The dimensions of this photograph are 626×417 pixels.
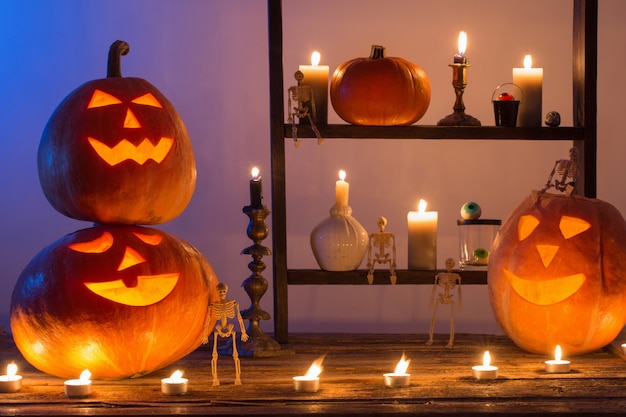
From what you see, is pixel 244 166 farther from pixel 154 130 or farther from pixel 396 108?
pixel 154 130

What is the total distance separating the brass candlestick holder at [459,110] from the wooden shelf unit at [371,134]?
3 cm

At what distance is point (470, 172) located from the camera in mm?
3221

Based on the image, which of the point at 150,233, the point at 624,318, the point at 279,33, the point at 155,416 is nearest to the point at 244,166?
the point at 279,33

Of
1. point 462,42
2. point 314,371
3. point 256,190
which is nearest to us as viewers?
point 314,371

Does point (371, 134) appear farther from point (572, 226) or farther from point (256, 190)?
point (572, 226)

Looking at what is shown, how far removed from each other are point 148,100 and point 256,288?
1.69 feet

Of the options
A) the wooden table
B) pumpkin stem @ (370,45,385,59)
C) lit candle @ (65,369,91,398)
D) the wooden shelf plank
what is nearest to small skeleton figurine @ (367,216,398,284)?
the wooden shelf plank

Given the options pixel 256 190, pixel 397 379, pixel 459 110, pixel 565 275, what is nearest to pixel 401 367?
pixel 397 379

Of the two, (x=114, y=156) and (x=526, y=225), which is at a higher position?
(x=114, y=156)

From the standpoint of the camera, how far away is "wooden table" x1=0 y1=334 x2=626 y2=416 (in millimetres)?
1701

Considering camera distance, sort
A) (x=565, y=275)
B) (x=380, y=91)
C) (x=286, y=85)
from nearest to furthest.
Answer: (x=565, y=275), (x=380, y=91), (x=286, y=85)

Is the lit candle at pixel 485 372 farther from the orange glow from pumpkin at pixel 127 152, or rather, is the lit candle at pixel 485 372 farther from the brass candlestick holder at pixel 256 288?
the orange glow from pumpkin at pixel 127 152

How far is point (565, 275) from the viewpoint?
2.13 meters

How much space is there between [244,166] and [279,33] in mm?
863
